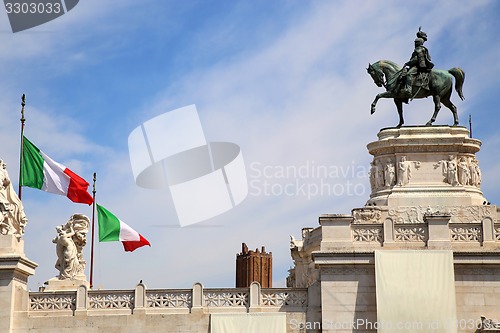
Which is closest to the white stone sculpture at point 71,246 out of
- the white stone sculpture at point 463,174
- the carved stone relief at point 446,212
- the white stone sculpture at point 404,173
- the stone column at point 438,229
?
the carved stone relief at point 446,212

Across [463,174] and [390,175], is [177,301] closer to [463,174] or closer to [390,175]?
[390,175]

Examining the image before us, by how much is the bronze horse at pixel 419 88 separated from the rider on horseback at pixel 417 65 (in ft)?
0.90

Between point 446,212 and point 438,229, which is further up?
point 446,212

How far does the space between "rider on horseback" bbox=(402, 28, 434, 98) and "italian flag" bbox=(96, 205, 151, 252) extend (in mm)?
14754

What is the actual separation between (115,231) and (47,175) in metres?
4.38

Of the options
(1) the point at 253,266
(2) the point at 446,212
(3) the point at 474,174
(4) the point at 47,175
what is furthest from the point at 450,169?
(1) the point at 253,266

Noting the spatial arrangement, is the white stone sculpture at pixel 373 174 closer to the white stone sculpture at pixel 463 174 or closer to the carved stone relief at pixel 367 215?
the carved stone relief at pixel 367 215

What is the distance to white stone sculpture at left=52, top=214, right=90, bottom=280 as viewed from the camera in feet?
133

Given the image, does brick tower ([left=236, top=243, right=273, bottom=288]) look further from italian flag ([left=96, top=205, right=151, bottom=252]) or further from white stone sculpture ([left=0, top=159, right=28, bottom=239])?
white stone sculpture ([left=0, top=159, right=28, bottom=239])

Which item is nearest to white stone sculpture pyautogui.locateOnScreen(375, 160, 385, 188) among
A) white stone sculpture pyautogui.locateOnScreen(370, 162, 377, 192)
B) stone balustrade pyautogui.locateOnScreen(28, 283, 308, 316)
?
white stone sculpture pyautogui.locateOnScreen(370, 162, 377, 192)

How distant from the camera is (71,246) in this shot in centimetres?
4072

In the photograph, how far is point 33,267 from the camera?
39.7 m

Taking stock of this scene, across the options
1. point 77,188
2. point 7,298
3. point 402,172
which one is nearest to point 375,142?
point 402,172

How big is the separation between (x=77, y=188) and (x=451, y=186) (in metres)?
17.2
